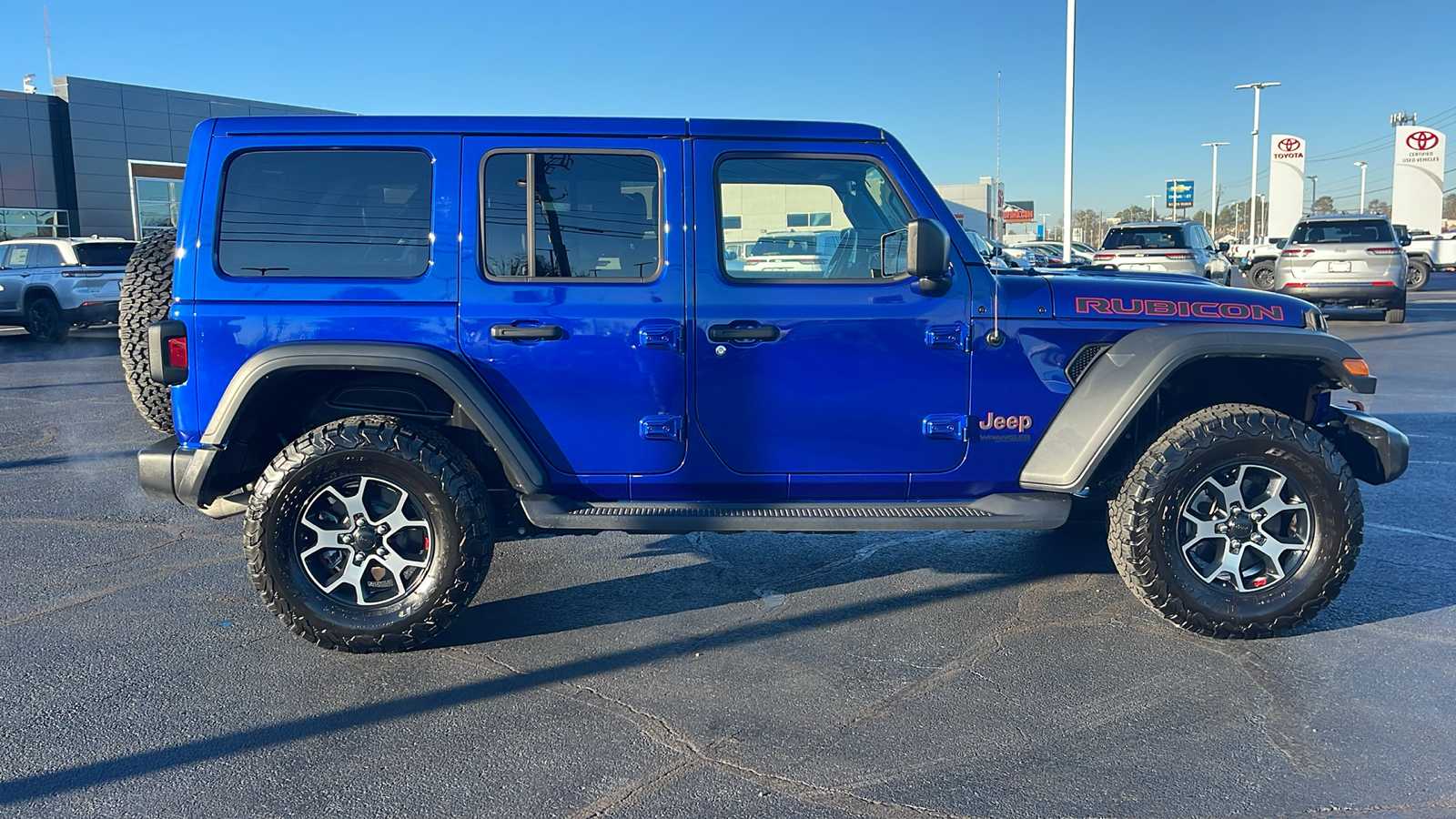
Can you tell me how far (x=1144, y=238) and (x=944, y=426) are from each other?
15490 millimetres

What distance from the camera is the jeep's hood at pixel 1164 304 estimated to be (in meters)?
4.05

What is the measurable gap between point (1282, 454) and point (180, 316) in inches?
164

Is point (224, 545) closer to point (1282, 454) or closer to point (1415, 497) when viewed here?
point (1282, 454)

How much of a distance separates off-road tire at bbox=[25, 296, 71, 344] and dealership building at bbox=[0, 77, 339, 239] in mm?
15487

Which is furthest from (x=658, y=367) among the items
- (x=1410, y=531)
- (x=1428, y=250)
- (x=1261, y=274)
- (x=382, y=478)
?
(x=1428, y=250)

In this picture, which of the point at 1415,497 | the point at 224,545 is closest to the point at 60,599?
the point at 224,545

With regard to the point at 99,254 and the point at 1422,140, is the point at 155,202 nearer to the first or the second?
the point at 99,254

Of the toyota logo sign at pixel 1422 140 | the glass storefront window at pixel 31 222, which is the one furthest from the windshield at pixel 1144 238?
the toyota logo sign at pixel 1422 140

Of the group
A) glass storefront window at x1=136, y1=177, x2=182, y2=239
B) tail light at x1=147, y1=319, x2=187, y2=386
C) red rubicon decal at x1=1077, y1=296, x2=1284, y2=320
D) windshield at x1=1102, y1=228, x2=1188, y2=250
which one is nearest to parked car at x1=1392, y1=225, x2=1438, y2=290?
windshield at x1=1102, y1=228, x2=1188, y2=250

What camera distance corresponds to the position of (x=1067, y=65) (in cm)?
1923

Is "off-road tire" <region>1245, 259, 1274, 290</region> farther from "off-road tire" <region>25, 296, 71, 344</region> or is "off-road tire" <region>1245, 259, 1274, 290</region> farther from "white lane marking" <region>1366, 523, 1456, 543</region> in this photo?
"off-road tire" <region>25, 296, 71, 344</region>

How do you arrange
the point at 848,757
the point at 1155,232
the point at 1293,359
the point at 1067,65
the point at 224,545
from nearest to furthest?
the point at 848,757
the point at 1293,359
the point at 224,545
the point at 1155,232
the point at 1067,65

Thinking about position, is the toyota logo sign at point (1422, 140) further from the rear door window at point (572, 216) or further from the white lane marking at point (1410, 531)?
the rear door window at point (572, 216)

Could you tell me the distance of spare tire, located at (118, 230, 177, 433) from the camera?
4141 mm
